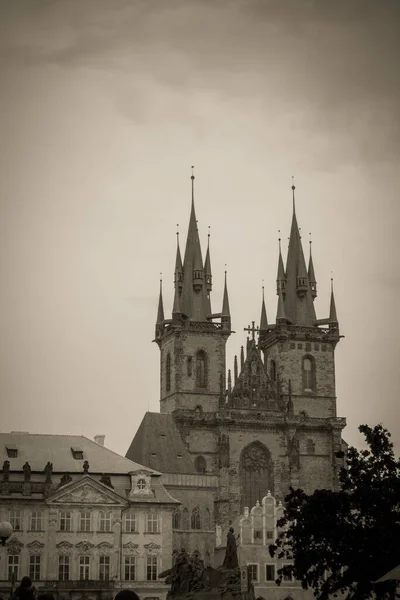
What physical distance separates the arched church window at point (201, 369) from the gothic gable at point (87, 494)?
26.6 meters

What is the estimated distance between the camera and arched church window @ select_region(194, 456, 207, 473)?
8956cm

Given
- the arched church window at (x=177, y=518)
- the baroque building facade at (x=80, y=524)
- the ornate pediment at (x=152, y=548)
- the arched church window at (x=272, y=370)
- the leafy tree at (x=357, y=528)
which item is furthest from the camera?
the arched church window at (x=272, y=370)

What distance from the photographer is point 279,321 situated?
98.0 meters

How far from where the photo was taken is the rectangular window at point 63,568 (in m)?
66.6

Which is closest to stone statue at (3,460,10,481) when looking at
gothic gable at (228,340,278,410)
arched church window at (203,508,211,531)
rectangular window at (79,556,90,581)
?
rectangular window at (79,556,90,581)

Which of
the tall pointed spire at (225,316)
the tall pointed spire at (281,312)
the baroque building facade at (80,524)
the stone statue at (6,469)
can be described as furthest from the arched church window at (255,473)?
the stone statue at (6,469)

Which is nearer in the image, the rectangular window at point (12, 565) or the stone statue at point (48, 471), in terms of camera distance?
the rectangular window at point (12, 565)

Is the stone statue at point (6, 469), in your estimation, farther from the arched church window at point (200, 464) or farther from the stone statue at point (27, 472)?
the arched church window at point (200, 464)

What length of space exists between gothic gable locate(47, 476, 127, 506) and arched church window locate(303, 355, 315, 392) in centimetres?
3234

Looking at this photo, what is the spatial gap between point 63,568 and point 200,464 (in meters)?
24.8

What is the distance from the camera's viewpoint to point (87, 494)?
68750 mm

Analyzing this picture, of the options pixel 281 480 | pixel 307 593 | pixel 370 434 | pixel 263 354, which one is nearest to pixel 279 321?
pixel 263 354

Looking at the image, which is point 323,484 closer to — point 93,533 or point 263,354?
point 263,354

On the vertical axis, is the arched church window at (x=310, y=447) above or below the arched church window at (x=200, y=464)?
above
